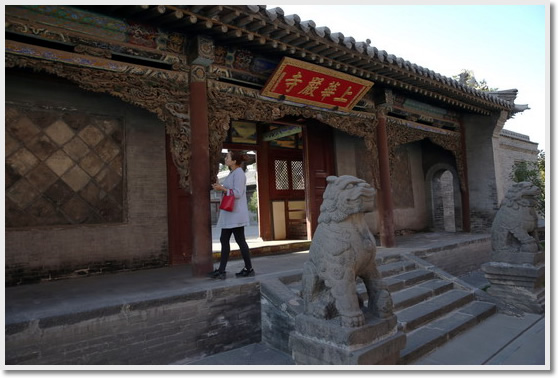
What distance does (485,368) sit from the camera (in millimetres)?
2988

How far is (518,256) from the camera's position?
501 cm

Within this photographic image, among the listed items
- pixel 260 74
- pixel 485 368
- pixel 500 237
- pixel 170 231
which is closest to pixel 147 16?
pixel 260 74

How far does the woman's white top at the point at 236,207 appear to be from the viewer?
432cm

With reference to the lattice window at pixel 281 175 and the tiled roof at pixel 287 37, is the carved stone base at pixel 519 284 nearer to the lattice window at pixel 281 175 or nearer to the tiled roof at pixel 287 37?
the tiled roof at pixel 287 37

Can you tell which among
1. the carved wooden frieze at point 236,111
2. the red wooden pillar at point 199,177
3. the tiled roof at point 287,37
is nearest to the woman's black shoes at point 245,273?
the red wooden pillar at point 199,177

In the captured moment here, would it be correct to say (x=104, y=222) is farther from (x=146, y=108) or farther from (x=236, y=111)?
(x=236, y=111)

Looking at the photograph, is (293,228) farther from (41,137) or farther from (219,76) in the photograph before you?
(41,137)

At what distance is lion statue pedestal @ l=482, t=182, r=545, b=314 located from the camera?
4807mm

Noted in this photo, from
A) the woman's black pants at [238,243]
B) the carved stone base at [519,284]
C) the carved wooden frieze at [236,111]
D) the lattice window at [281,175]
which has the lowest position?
the carved stone base at [519,284]

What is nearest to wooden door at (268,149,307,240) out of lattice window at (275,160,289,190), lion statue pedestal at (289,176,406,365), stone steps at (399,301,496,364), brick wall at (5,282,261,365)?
lattice window at (275,160,289,190)

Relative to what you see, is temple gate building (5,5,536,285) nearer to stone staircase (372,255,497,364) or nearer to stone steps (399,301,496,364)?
stone staircase (372,255,497,364)

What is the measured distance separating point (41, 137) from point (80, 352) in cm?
307

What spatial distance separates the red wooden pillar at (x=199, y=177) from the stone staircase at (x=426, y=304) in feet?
6.43

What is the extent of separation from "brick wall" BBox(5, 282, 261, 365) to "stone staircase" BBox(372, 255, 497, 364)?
4.84 feet
